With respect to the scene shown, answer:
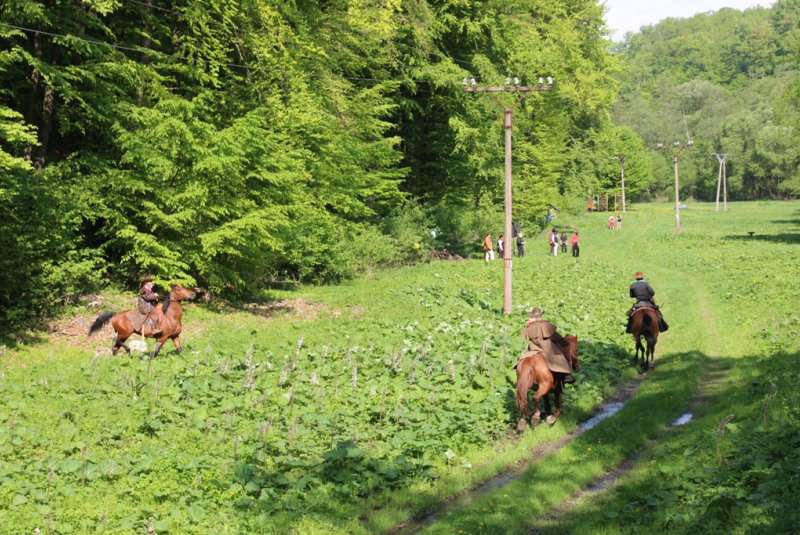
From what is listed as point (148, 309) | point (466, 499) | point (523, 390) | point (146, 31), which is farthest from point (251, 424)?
point (146, 31)

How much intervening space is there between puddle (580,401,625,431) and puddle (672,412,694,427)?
118 centimetres

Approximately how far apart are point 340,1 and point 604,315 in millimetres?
22861

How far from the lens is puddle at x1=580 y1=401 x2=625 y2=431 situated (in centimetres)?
1331

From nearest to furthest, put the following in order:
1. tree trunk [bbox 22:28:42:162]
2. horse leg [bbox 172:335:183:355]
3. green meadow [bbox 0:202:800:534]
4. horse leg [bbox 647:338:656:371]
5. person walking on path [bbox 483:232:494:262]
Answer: green meadow [bbox 0:202:800:534] → horse leg [bbox 172:335:183:355] → horse leg [bbox 647:338:656:371] → tree trunk [bbox 22:28:42:162] → person walking on path [bbox 483:232:494:262]

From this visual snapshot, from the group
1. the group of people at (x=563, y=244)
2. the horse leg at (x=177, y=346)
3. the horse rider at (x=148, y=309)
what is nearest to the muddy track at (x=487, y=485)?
the horse leg at (x=177, y=346)

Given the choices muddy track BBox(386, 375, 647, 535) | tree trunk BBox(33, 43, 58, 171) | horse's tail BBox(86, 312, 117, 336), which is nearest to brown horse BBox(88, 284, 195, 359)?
horse's tail BBox(86, 312, 117, 336)

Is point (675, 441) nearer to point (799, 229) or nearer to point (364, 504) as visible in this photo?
point (364, 504)

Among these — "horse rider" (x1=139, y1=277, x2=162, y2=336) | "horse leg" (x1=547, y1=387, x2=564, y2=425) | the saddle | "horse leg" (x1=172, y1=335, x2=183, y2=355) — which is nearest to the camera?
"horse leg" (x1=547, y1=387, x2=564, y2=425)

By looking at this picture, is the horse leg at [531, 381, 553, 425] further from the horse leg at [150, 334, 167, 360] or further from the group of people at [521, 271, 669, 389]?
the horse leg at [150, 334, 167, 360]

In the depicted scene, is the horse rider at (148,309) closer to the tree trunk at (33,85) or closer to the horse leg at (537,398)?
the tree trunk at (33,85)

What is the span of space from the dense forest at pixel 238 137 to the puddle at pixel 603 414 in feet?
41.9

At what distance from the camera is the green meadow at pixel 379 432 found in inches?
326

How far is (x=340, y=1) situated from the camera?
37219 mm

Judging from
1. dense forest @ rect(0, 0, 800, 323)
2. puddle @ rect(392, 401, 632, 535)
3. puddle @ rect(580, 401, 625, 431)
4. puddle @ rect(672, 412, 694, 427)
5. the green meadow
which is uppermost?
dense forest @ rect(0, 0, 800, 323)
